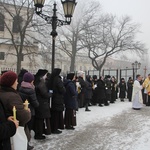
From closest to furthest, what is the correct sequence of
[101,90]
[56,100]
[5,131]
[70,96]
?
[5,131] → [56,100] → [70,96] → [101,90]

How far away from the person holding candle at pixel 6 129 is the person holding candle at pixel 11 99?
0.93 ft

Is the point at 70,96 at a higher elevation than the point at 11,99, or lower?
lower

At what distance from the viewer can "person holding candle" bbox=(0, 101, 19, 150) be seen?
9.83 feet

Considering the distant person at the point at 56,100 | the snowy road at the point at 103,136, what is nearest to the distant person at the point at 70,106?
the snowy road at the point at 103,136

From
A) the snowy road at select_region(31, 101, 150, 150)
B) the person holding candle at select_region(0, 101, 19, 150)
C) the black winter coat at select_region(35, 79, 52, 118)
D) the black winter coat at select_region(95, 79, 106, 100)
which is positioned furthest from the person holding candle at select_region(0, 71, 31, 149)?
the black winter coat at select_region(95, 79, 106, 100)

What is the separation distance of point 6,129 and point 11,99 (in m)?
0.61

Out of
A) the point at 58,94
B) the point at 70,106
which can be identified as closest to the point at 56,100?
the point at 58,94

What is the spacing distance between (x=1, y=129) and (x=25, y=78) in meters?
3.07

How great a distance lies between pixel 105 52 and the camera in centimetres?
4062

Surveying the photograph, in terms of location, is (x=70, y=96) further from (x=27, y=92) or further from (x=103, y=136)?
(x=27, y=92)

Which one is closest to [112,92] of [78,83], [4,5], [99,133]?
[78,83]

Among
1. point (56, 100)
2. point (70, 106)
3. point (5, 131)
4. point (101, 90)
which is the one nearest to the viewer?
point (5, 131)

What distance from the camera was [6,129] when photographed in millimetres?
3006

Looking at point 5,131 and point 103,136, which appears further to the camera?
point 103,136
